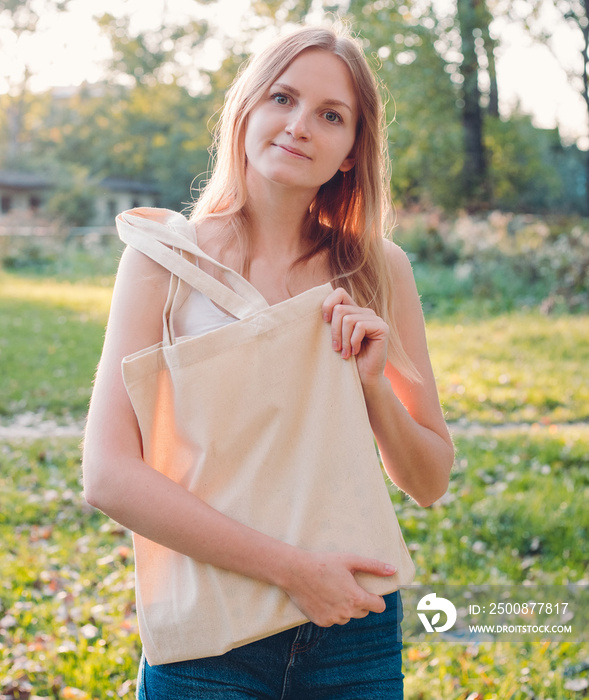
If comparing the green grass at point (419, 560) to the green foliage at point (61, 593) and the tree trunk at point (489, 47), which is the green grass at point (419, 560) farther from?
the tree trunk at point (489, 47)

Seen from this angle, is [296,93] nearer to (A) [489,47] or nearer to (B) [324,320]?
(B) [324,320]

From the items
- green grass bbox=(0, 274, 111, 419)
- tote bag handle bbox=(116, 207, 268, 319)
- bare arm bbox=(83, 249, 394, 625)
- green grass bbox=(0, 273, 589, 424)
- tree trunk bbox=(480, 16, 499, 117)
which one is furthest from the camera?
tree trunk bbox=(480, 16, 499, 117)

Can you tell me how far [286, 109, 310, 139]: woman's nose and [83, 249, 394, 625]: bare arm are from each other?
53 cm

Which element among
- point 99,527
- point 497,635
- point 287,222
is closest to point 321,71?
point 287,222

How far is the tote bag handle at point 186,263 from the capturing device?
1.51 m

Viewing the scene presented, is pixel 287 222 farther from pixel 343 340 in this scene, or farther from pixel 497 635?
pixel 497 635

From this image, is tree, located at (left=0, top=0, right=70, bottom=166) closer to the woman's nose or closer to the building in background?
the building in background

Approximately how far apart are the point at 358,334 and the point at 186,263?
1.26ft

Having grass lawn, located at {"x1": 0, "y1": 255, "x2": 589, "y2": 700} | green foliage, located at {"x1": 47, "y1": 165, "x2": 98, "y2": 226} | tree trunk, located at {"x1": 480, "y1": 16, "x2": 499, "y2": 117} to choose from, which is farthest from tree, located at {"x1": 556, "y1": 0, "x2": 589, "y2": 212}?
green foliage, located at {"x1": 47, "y1": 165, "x2": 98, "y2": 226}

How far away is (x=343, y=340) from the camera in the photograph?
1524 mm

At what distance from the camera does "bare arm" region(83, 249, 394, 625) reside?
55.4 inches

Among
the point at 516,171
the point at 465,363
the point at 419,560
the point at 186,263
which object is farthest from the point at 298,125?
the point at 516,171

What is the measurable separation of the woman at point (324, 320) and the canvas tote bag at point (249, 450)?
1.4 inches

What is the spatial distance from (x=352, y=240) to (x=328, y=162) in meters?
0.25
